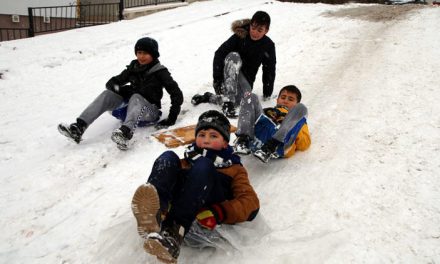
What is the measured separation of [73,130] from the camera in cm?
350

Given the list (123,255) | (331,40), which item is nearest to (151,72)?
(123,255)

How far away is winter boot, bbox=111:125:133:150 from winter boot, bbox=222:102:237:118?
1410 millimetres

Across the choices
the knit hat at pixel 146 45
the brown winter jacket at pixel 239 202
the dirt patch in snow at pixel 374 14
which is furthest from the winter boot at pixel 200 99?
the dirt patch in snow at pixel 374 14

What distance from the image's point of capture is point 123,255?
2.10 m

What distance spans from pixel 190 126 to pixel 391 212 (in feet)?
8.25

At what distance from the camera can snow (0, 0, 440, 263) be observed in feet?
7.06

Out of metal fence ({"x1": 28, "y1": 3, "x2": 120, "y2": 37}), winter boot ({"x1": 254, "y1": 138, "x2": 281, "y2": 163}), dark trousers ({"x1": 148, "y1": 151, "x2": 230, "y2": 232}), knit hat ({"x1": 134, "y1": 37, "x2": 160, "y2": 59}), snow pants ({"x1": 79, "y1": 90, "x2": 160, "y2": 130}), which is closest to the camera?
dark trousers ({"x1": 148, "y1": 151, "x2": 230, "y2": 232})

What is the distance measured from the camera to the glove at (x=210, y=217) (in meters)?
2.02

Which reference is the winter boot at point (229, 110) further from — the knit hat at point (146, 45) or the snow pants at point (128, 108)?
the knit hat at point (146, 45)

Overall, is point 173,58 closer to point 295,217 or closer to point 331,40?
point 331,40

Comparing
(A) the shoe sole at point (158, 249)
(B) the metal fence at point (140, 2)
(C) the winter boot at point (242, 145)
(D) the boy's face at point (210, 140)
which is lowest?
(A) the shoe sole at point (158, 249)

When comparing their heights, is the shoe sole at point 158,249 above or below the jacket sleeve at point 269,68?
below

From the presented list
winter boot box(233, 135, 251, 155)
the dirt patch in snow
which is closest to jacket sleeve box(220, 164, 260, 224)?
winter boot box(233, 135, 251, 155)

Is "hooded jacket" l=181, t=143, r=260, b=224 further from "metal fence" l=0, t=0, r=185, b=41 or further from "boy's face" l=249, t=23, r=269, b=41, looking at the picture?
"metal fence" l=0, t=0, r=185, b=41
